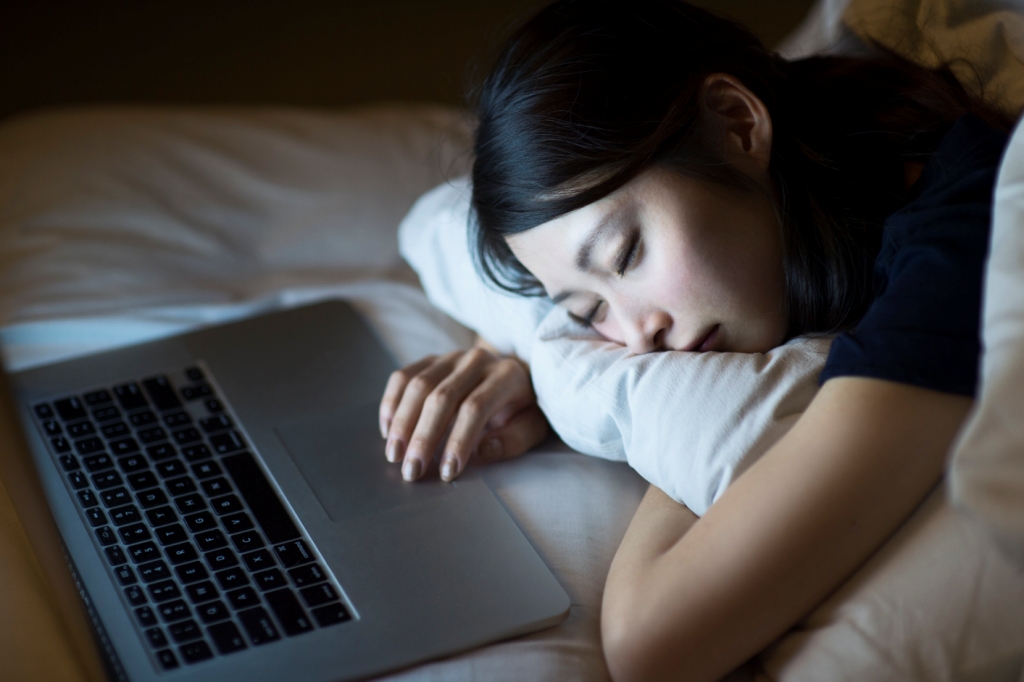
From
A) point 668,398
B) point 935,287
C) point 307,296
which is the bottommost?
point 307,296

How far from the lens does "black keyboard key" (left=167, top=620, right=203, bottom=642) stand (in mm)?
695

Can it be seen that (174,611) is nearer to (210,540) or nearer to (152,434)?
(210,540)

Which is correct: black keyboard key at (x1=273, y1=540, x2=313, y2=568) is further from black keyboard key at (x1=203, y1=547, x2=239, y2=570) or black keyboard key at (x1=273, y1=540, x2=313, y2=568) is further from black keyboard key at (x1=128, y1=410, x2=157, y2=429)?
black keyboard key at (x1=128, y1=410, x2=157, y2=429)

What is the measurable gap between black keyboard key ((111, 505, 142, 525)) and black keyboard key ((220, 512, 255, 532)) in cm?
8

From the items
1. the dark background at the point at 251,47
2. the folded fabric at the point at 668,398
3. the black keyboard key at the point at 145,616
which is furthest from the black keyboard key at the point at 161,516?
the dark background at the point at 251,47

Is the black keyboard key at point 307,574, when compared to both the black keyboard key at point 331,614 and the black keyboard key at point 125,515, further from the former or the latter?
the black keyboard key at point 125,515

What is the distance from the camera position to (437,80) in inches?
78.6

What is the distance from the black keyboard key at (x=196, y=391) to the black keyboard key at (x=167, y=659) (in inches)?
14.3

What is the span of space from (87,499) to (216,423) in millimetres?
151

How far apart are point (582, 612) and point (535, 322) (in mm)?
360

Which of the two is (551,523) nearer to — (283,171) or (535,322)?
(535,322)

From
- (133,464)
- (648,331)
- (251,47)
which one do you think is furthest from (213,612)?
(251,47)

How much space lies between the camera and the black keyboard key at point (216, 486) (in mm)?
847

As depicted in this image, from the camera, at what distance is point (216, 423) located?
95cm
